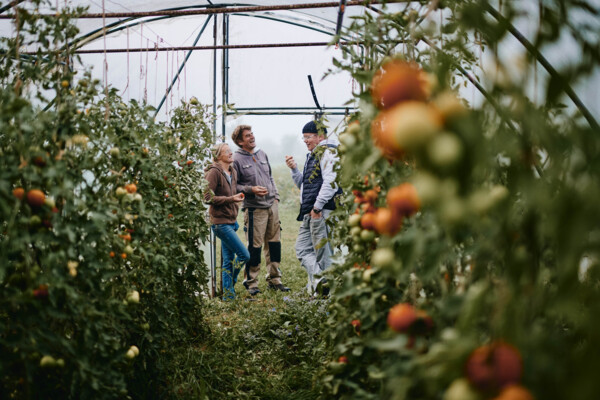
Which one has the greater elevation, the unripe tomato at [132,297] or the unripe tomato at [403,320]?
the unripe tomato at [403,320]

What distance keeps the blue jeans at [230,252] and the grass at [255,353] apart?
0.48 feet

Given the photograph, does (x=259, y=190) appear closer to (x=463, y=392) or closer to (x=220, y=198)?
(x=220, y=198)

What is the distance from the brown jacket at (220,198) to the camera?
4.02 meters

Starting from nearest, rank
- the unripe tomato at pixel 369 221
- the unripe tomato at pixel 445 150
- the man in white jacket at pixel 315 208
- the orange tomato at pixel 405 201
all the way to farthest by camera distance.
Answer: the unripe tomato at pixel 445 150 < the orange tomato at pixel 405 201 < the unripe tomato at pixel 369 221 < the man in white jacket at pixel 315 208

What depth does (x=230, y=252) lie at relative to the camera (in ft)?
13.9

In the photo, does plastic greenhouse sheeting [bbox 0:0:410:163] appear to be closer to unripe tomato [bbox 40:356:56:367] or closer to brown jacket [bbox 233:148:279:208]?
brown jacket [bbox 233:148:279:208]

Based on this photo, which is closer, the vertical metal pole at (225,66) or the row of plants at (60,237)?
the row of plants at (60,237)

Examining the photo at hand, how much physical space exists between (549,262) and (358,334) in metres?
0.66

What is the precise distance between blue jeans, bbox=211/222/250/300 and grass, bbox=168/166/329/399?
15 cm

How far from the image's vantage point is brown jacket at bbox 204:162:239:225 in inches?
158

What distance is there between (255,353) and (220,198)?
167cm

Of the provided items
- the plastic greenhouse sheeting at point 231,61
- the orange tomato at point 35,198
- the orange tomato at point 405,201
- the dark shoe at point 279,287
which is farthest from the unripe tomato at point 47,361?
the plastic greenhouse sheeting at point 231,61

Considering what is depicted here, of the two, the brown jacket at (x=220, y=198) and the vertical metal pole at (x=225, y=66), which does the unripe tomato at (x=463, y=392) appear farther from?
the vertical metal pole at (x=225, y=66)

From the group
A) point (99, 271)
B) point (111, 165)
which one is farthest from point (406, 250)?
point (111, 165)
